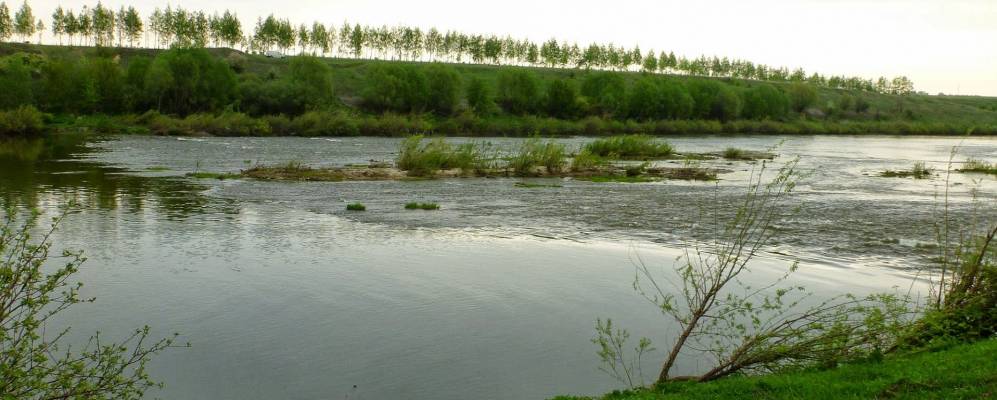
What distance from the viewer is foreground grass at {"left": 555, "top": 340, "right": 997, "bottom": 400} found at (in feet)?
26.5

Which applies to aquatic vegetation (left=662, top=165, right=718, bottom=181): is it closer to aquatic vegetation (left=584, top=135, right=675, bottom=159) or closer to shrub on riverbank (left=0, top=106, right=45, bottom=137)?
aquatic vegetation (left=584, top=135, right=675, bottom=159)

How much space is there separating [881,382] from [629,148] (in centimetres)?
5063

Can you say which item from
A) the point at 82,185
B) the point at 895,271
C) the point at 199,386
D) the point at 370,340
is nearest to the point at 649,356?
the point at 370,340

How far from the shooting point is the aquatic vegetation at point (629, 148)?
57.5 metres

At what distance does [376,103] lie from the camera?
117 meters

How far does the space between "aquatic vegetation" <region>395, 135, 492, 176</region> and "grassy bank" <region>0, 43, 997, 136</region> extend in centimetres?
4672

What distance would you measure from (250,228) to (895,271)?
666 inches

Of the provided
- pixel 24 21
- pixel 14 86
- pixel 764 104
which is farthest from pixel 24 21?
pixel 764 104

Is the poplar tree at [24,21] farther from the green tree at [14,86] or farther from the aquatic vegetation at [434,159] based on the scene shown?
the aquatic vegetation at [434,159]

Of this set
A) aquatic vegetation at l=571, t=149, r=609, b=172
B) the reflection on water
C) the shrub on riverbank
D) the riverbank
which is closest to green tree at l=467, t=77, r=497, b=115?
the riverbank

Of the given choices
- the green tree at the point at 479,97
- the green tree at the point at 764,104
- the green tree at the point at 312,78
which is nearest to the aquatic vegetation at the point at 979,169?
the green tree at the point at 312,78

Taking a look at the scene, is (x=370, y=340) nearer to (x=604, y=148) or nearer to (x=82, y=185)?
(x=82, y=185)

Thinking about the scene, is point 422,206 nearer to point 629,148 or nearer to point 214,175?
point 214,175

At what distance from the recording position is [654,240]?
21500mm
